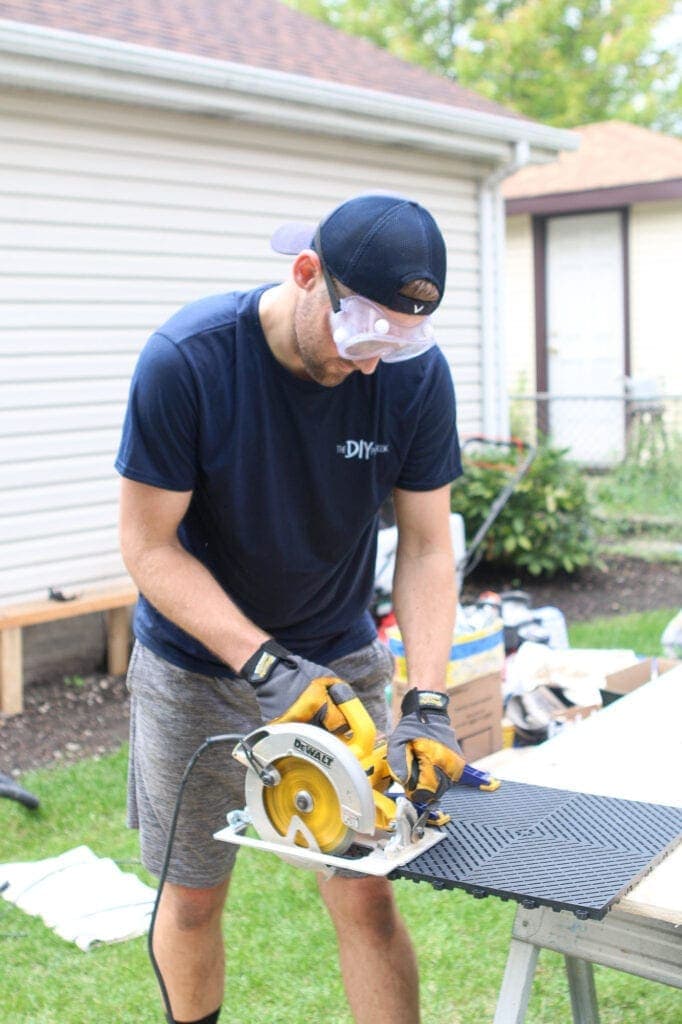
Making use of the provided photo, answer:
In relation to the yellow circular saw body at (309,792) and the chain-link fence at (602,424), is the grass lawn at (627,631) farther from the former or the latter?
the yellow circular saw body at (309,792)

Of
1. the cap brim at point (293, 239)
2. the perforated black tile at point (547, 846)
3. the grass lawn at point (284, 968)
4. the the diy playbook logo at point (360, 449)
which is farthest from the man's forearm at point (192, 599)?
the grass lawn at point (284, 968)

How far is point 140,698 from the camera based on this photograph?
9.00 feet

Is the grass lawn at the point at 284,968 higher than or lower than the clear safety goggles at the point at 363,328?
lower

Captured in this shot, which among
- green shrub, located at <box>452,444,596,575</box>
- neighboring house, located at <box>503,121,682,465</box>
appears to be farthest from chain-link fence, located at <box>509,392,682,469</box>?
green shrub, located at <box>452,444,596,575</box>

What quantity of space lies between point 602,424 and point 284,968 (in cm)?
1043

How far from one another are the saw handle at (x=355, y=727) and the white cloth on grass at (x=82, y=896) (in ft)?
6.23

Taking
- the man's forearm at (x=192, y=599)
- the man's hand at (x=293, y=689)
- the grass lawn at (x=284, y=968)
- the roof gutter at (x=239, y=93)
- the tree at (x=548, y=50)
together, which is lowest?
the grass lawn at (x=284, y=968)

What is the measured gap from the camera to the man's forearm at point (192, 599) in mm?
2369

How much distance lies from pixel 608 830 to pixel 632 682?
2.69 meters

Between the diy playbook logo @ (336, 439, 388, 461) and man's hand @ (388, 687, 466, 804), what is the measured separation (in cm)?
52

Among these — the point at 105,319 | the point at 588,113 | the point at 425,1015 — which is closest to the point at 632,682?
the point at 425,1015

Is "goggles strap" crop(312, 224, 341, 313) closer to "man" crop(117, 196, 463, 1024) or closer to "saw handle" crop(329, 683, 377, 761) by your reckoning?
"man" crop(117, 196, 463, 1024)

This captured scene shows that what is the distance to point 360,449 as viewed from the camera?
2572 millimetres

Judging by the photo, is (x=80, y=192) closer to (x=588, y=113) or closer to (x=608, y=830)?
(x=608, y=830)
